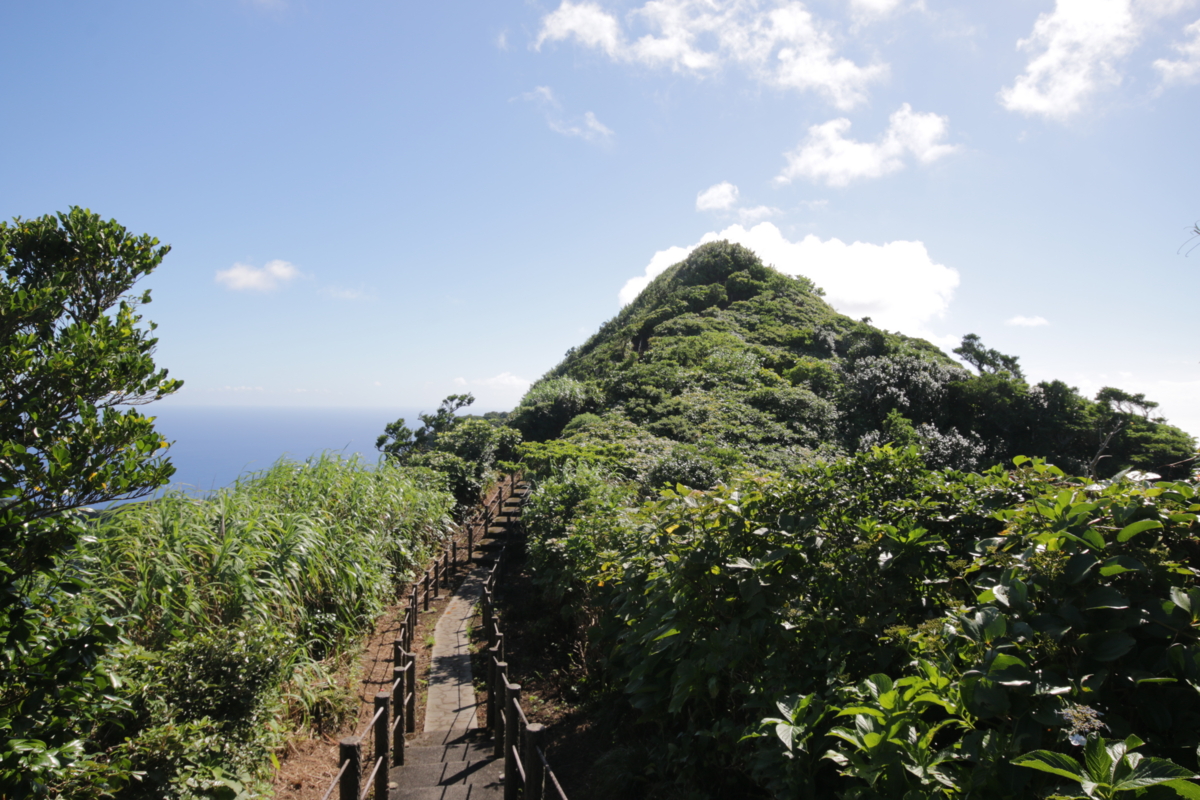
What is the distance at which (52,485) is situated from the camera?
8.70 feet

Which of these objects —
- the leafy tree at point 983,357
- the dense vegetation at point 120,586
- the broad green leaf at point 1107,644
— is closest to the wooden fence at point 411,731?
the dense vegetation at point 120,586

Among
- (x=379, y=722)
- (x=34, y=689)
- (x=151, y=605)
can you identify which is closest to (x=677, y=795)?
(x=379, y=722)

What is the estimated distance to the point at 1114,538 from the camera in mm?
1918

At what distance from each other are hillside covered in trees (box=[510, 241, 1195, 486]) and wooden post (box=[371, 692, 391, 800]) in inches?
266

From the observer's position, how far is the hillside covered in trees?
46.2ft

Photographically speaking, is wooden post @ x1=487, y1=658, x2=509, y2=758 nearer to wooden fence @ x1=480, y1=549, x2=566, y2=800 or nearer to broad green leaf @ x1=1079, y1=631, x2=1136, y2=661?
wooden fence @ x1=480, y1=549, x2=566, y2=800

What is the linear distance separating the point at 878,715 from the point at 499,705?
3902mm

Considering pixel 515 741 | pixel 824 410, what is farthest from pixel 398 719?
pixel 824 410

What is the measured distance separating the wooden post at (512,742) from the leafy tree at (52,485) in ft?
7.46

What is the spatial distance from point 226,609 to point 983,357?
82.9ft

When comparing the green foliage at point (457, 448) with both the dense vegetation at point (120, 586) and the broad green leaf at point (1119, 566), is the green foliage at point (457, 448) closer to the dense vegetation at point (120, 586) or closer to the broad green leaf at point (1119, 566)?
the dense vegetation at point (120, 586)

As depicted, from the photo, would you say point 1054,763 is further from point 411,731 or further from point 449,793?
point 411,731

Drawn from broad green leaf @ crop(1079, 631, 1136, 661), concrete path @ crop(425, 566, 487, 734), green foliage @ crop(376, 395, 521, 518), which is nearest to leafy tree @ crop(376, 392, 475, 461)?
green foliage @ crop(376, 395, 521, 518)

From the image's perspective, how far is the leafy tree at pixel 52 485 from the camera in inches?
98.2
